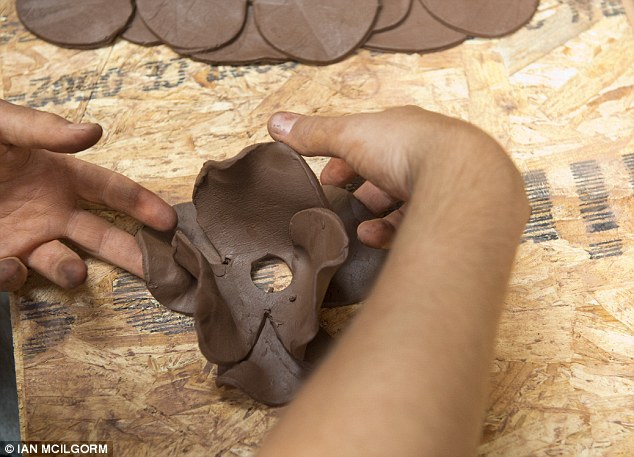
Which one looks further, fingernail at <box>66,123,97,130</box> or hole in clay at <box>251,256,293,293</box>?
hole in clay at <box>251,256,293,293</box>

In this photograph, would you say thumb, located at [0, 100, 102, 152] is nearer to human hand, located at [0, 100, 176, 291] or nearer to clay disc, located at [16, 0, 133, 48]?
human hand, located at [0, 100, 176, 291]

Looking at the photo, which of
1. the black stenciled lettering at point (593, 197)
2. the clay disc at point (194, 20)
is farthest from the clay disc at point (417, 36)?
the black stenciled lettering at point (593, 197)

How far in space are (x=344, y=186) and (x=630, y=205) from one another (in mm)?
628

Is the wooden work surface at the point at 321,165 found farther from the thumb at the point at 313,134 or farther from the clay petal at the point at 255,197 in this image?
the thumb at the point at 313,134

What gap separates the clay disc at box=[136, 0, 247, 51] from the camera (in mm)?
1622

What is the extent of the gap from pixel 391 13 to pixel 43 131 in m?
0.91

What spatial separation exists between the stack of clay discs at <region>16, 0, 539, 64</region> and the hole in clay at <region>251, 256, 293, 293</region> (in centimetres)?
55

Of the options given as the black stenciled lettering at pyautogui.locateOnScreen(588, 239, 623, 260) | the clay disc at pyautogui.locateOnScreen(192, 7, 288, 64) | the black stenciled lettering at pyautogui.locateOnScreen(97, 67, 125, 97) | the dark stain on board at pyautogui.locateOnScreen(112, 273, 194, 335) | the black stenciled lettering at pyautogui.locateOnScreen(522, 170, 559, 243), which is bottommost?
the dark stain on board at pyautogui.locateOnScreen(112, 273, 194, 335)

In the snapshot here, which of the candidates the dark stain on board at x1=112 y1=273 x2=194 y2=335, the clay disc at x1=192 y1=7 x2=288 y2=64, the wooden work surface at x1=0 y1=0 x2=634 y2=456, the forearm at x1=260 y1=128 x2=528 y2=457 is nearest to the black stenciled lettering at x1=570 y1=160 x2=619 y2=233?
the wooden work surface at x1=0 y1=0 x2=634 y2=456

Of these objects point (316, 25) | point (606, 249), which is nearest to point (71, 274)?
point (316, 25)

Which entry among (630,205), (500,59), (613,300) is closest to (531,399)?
(613,300)

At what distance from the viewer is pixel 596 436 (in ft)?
3.84

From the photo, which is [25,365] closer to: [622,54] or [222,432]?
[222,432]

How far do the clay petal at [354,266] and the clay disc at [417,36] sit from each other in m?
0.50
